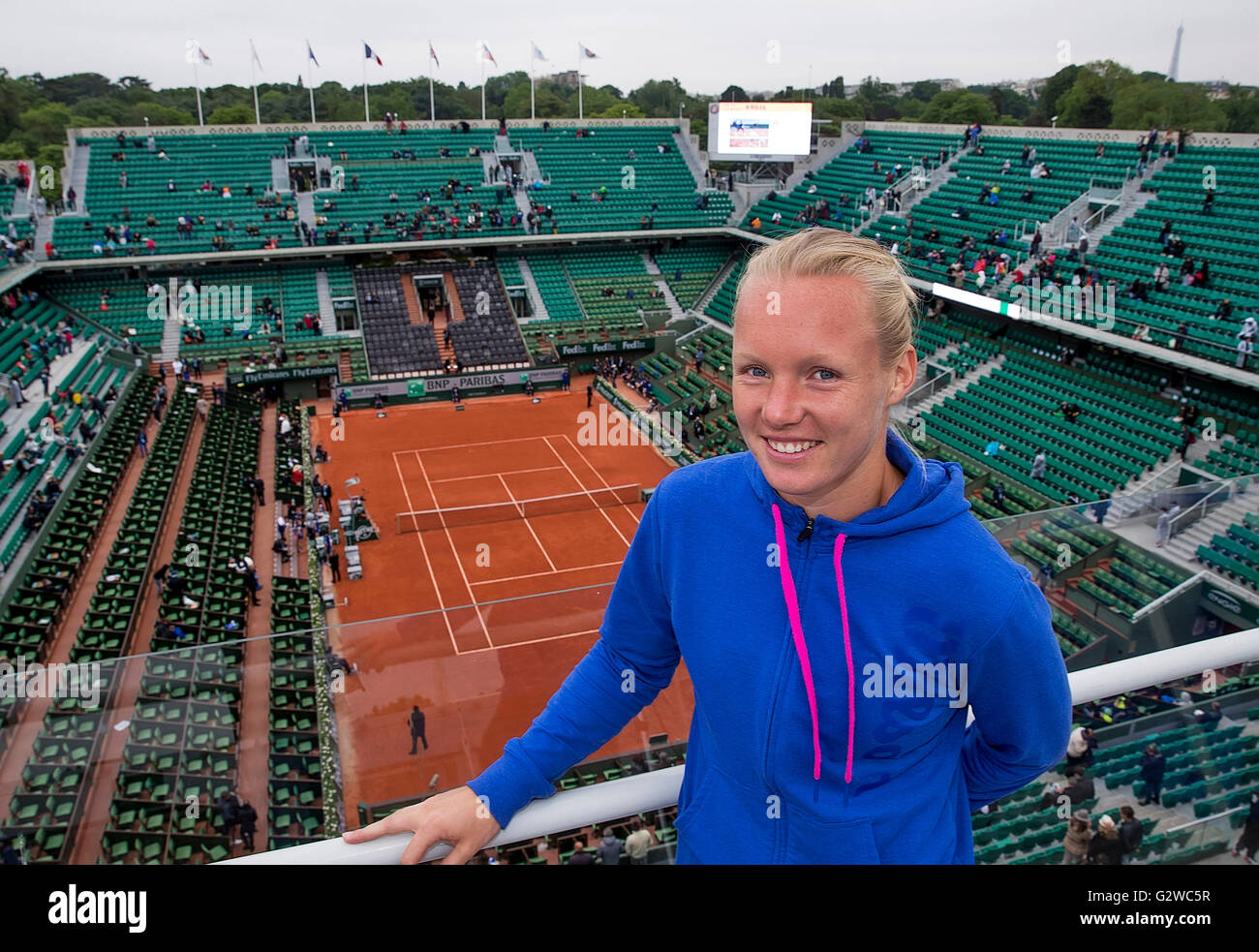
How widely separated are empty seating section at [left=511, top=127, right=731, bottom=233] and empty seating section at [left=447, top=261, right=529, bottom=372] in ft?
13.8

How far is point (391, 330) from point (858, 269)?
132 feet

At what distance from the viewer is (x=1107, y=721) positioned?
9.66 feet

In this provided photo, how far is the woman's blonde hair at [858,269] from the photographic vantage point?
5.60 ft

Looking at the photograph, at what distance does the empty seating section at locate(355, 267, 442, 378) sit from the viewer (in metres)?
38.4

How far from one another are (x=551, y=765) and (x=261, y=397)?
3631 centimetres

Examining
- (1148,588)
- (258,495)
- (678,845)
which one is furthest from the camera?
Result: (258,495)

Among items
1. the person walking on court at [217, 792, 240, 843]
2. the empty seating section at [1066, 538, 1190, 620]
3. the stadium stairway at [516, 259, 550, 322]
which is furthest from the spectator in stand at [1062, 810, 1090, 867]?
the stadium stairway at [516, 259, 550, 322]

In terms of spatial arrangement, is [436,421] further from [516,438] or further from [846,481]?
[846,481]

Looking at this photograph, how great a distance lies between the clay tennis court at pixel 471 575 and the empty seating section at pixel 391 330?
9.10 ft

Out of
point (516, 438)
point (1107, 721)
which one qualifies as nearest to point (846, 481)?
point (1107, 721)

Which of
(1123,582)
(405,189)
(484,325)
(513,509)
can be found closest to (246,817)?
(1123,582)

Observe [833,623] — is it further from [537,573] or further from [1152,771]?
[537,573]

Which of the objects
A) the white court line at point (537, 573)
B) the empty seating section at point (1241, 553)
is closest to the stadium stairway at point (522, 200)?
the white court line at point (537, 573)

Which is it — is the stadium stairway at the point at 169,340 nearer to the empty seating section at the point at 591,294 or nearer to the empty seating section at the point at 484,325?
the empty seating section at the point at 484,325
